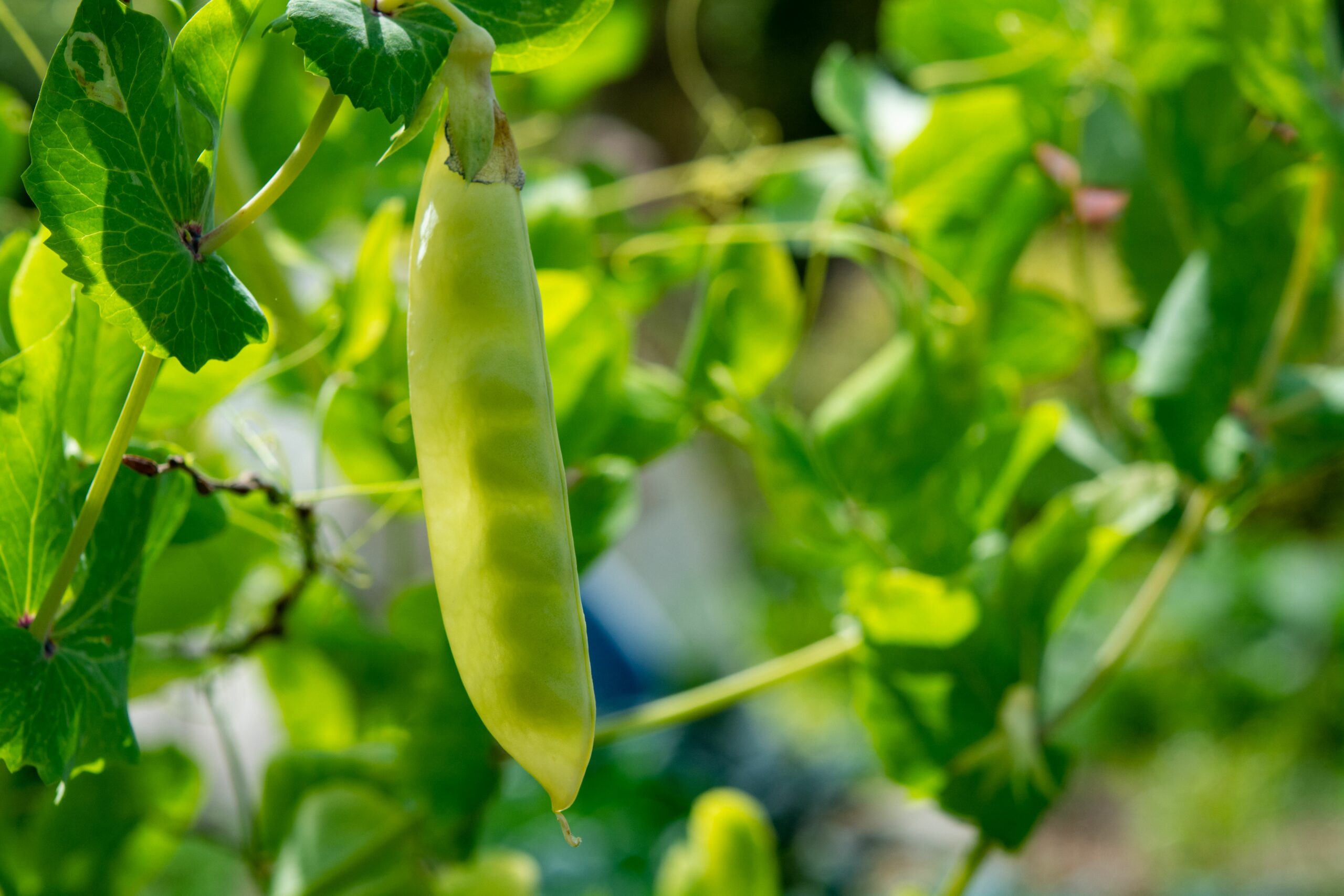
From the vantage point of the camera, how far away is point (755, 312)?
254 mm

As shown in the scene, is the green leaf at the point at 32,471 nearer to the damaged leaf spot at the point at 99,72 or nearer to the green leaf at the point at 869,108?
the damaged leaf spot at the point at 99,72

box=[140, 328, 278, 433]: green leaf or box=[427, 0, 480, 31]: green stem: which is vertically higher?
box=[427, 0, 480, 31]: green stem

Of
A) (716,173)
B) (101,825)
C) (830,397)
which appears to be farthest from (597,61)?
(101,825)

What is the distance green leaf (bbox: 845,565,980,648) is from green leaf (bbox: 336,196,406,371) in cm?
10

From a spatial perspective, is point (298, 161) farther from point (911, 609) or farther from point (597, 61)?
point (597, 61)

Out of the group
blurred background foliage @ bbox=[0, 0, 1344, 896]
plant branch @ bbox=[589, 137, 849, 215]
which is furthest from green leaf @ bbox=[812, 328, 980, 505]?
plant branch @ bbox=[589, 137, 849, 215]

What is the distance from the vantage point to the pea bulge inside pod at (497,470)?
10 cm

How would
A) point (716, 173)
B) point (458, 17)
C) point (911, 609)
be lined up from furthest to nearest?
1. point (716, 173)
2. point (911, 609)
3. point (458, 17)

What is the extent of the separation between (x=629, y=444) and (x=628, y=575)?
1.57m

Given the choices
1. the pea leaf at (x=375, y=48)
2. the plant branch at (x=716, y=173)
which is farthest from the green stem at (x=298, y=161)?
the plant branch at (x=716, y=173)

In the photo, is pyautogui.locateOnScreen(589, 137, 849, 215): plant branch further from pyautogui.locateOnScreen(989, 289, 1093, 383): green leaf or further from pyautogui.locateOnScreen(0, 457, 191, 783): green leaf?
pyautogui.locateOnScreen(0, 457, 191, 783): green leaf

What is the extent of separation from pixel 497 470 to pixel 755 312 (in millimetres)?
155

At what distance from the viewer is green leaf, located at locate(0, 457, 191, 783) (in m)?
0.12

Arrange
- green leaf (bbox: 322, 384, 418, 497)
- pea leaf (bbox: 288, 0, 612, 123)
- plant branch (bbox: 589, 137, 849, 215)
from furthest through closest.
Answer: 1. plant branch (bbox: 589, 137, 849, 215)
2. green leaf (bbox: 322, 384, 418, 497)
3. pea leaf (bbox: 288, 0, 612, 123)
